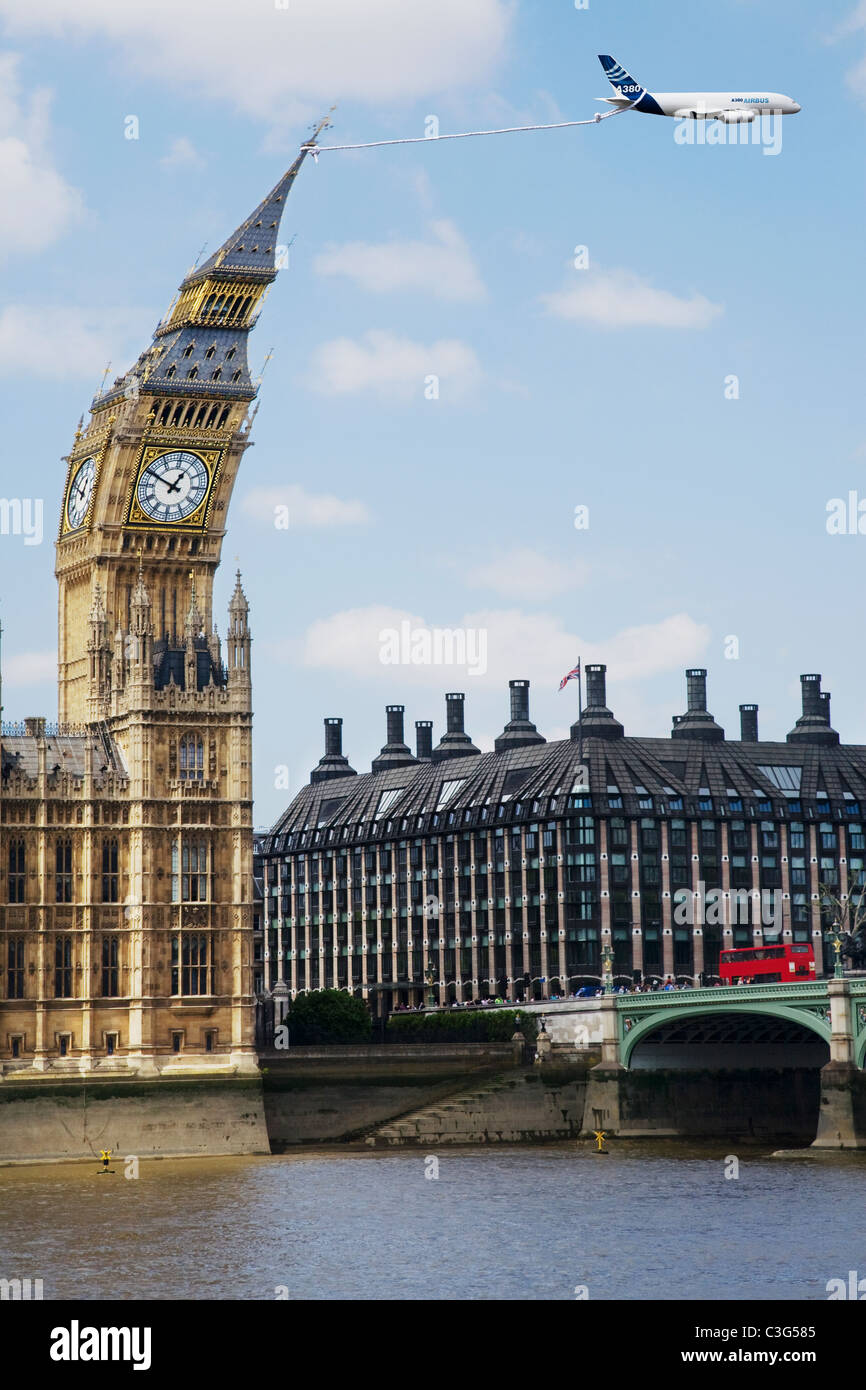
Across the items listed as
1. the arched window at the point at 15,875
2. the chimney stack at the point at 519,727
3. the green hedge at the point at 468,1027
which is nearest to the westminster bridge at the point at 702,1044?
the green hedge at the point at 468,1027

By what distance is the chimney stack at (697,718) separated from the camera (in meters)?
187

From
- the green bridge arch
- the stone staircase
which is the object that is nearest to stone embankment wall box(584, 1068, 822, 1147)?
the stone staircase

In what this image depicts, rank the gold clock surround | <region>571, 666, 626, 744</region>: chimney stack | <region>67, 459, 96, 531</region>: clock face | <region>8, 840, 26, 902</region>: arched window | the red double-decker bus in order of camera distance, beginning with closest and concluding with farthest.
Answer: <region>8, 840, 26, 902</region>: arched window, the gold clock surround, <region>67, 459, 96, 531</region>: clock face, the red double-decker bus, <region>571, 666, 626, 744</region>: chimney stack

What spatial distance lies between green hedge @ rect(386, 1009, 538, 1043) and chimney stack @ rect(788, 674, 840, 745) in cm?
5651

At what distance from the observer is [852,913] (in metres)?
178

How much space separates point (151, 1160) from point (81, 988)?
10423 millimetres

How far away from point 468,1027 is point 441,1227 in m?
55.5

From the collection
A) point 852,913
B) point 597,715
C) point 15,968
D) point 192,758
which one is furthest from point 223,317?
point 852,913

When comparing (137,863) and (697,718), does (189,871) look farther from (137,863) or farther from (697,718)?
(697,718)

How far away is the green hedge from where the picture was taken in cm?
14025

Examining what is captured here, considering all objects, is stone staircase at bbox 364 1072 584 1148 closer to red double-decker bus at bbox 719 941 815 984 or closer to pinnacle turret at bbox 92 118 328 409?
red double-decker bus at bbox 719 941 815 984

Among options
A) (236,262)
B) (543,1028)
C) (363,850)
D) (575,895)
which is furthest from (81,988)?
(363,850)
